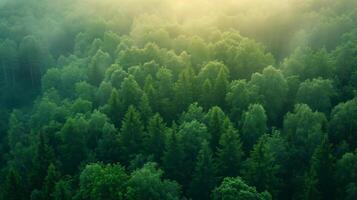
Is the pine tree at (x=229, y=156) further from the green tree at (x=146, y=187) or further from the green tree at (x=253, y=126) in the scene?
the green tree at (x=146, y=187)

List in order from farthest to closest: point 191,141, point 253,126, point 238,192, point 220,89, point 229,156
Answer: point 220,89 < point 253,126 < point 191,141 < point 229,156 < point 238,192

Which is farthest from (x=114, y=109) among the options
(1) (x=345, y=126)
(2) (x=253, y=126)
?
(1) (x=345, y=126)

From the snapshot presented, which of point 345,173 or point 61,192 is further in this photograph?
point 345,173

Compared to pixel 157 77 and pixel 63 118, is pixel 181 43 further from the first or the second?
pixel 63 118

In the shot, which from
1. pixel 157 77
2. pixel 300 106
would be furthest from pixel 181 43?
pixel 300 106

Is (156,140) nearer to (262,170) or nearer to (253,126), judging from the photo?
(253,126)

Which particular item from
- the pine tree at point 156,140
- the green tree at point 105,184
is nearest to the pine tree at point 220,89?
the pine tree at point 156,140
